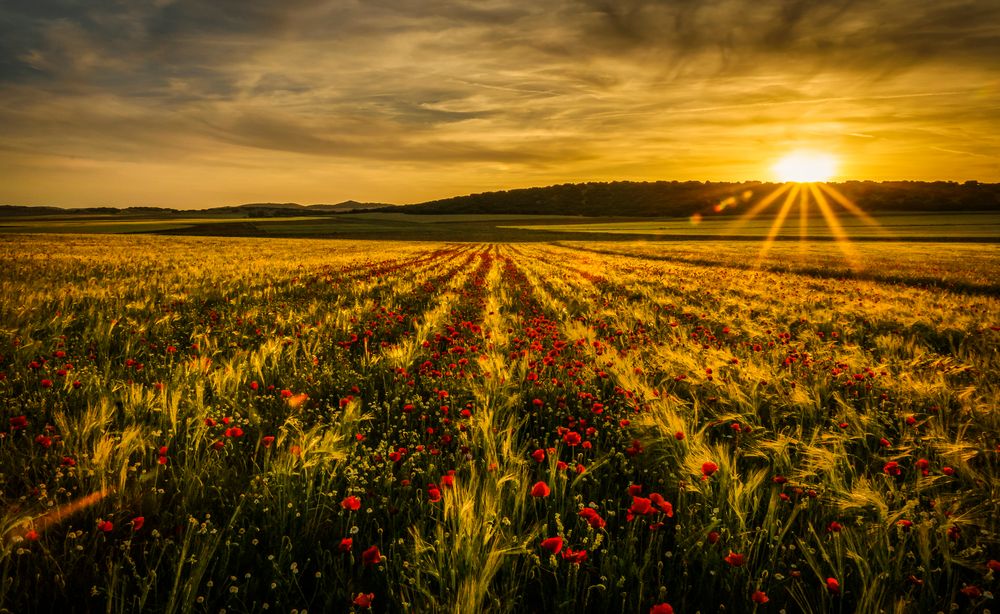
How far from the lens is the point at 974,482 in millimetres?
2309

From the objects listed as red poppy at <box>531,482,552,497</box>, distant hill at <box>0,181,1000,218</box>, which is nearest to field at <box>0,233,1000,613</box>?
red poppy at <box>531,482,552,497</box>

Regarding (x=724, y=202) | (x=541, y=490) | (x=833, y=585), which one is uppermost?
(x=724, y=202)

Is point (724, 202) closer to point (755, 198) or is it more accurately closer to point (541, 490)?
point (755, 198)

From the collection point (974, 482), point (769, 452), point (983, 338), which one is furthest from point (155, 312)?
point (983, 338)

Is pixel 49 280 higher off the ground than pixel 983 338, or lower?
higher

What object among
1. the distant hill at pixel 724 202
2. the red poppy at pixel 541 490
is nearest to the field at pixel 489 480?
the red poppy at pixel 541 490

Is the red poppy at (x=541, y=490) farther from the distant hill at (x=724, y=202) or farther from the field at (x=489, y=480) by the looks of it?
the distant hill at (x=724, y=202)

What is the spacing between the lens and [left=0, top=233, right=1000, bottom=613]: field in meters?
1.73

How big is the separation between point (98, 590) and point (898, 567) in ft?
9.59

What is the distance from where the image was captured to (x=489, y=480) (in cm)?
213

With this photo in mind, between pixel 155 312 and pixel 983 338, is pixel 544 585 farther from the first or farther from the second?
pixel 983 338

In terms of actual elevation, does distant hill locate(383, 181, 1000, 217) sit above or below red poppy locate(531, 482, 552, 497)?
above

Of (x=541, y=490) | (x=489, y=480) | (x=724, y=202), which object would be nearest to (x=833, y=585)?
(x=541, y=490)

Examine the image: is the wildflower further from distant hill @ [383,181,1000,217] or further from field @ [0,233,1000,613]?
distant hill @ [383,181,1000,217]
